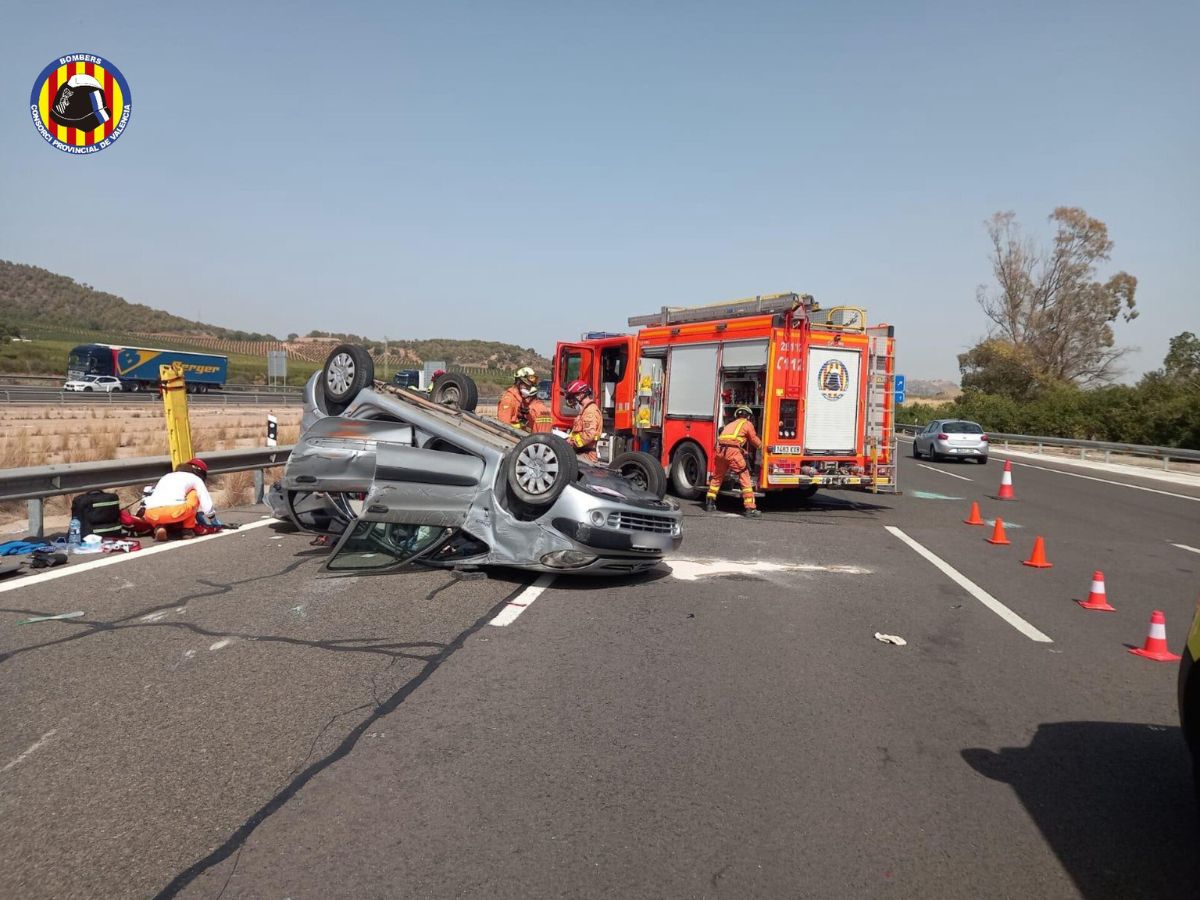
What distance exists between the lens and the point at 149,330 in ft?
352

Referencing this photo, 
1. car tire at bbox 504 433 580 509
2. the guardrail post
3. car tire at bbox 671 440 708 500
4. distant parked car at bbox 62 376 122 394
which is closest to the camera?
car tire at bbox 504 433 580 509

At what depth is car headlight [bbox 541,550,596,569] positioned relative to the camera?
24.5 ft

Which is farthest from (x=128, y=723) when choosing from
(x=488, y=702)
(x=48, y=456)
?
(x=48, y=456)

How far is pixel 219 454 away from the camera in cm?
1140

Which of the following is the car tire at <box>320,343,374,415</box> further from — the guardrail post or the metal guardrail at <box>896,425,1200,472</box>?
the metal guardrail at <box>896,425,1200,472</box>

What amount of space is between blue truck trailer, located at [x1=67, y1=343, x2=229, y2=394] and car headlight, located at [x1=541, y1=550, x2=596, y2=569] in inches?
1756

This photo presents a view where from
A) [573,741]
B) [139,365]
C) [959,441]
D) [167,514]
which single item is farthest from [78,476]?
[139,365]

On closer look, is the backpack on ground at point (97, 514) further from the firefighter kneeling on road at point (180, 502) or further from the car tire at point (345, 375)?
the car tire at point (345, 375)

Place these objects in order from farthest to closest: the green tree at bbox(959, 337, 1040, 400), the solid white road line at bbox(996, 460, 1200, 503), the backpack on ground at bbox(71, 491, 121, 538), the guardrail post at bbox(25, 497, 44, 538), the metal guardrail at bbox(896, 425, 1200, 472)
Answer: the green tree at bbox(959, 337, 1040, 400), the metal guardrail at bbox(896, 425, 1200, 472), the solid white road line at bbox(996, 460, 1200, 503), the guardrail post at bbox(25, 497, 44, 538), the backpack on ground at bbox(71, 491, 121, 538)

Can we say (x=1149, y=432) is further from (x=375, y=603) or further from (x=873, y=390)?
(x=375, y=603)

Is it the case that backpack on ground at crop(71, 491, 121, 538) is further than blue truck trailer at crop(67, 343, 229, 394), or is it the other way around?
blue truck trailer at crop(67, 343, 229, 394)

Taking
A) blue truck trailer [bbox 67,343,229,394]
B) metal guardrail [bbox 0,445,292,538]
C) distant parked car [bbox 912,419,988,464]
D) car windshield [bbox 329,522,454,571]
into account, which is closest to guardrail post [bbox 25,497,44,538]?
metal guardrail [bbox 0,445,292,538]

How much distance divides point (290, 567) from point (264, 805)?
469 centimetres

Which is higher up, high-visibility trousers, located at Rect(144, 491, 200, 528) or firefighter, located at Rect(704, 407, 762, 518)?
firefighter, located at Rect(704, 407, 762, 518)
